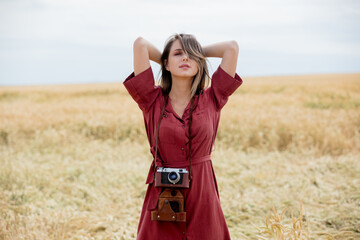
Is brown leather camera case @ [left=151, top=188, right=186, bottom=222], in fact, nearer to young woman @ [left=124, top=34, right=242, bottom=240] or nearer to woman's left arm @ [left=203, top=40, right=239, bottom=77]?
young woman @ [left=124, top=34, right=242, bottom=240]

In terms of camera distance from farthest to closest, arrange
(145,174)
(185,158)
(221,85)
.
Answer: (145,174) → (221,85) → (185,158)

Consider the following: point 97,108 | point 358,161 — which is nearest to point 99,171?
point 358,161

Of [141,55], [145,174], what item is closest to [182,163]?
[141,55]

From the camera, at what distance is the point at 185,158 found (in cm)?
228

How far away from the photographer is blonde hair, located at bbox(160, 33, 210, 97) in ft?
7.67

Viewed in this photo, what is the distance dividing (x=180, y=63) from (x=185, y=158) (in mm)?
614

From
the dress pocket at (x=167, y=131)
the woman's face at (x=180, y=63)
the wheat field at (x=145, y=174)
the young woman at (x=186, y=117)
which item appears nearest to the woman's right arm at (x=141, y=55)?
the young woman at (x=186, y=117)

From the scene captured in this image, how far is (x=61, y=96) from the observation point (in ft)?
63.4

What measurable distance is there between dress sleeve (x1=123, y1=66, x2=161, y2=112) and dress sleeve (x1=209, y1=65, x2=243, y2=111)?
1.29 ft

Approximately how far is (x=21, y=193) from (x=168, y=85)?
3.37 metres

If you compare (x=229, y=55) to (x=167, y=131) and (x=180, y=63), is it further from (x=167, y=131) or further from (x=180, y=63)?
(x=167, y=131)

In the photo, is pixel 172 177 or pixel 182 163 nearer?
pixel 172 177

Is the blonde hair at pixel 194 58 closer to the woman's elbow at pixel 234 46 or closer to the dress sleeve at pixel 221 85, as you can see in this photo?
the dress sleeve at pixel 221 85

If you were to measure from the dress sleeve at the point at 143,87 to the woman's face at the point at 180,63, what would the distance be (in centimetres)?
15
